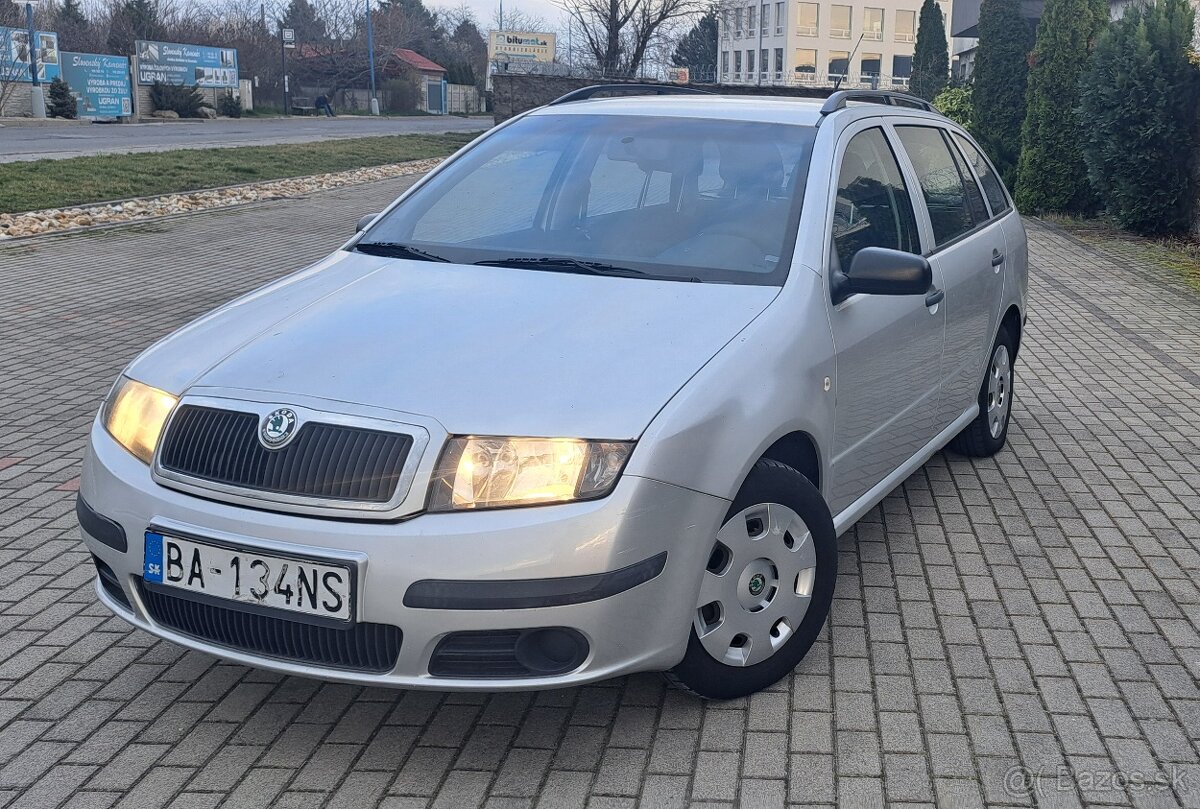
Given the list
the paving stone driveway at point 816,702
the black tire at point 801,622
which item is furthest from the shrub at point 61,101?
the black tire at point 801,622

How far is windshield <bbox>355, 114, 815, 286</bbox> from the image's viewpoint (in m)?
3.86

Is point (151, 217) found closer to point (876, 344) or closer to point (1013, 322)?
Answer: point (1013, 322)

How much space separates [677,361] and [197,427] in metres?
1.22

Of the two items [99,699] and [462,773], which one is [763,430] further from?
[99,699]

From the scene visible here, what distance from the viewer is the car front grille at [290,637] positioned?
2.88 m

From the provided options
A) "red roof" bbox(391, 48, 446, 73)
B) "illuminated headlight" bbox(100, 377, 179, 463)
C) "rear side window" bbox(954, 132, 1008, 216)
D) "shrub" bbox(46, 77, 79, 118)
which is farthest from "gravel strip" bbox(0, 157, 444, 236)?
"red roof" bbox(391, 48, 446, 73)

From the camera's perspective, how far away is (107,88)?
142 ft

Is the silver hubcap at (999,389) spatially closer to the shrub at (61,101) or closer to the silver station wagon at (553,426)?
the silver station wagon at (553,426)

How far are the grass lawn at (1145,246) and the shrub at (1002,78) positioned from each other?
284 cm

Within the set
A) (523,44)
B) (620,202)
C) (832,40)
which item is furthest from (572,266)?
(832,40)

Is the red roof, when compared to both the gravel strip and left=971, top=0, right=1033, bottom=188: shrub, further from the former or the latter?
left=971, top=0, right=1033, bottom=188: shrub

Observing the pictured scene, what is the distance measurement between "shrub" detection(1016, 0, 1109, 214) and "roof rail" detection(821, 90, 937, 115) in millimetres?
12280

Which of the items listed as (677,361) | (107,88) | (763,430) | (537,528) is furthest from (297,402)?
(107,88)

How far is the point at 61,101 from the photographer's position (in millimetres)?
42094
